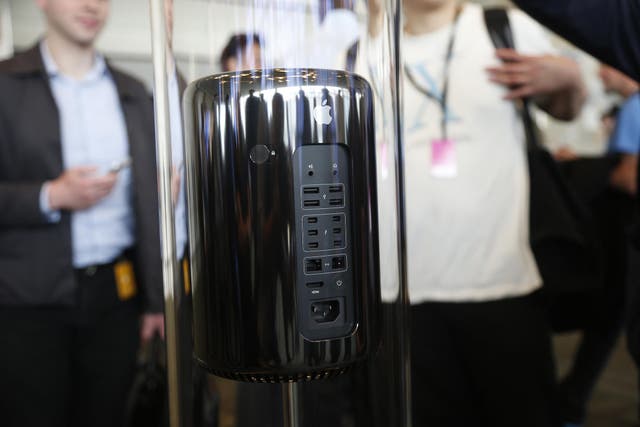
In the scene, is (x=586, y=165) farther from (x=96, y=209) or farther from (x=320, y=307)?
(x=320, y=307)

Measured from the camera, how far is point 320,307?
47cm

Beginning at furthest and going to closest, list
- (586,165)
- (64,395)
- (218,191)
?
(586,165), (64,395), (218,191)

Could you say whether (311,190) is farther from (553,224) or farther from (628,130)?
(628,130)

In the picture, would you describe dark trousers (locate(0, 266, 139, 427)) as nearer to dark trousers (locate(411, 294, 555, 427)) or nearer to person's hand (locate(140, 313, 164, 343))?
person's hand (locate(140, 313, 164, 343))

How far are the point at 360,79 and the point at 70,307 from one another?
98 centimetres

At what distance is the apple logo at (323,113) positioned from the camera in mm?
459

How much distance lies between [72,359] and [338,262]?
1.03m

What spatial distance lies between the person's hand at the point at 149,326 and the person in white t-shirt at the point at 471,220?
0.56m

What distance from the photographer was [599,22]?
0.71m

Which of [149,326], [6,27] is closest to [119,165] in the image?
[149,326]

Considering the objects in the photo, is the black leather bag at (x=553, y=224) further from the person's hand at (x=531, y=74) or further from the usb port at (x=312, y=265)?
the usb port at (x=312, y=265)

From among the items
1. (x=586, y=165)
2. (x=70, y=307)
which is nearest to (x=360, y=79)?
(x=70, y=307)

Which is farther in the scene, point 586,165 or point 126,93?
point 586,165

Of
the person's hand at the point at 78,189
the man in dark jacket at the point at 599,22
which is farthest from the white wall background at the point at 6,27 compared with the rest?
the man in dark jacket at the point at 599,22
